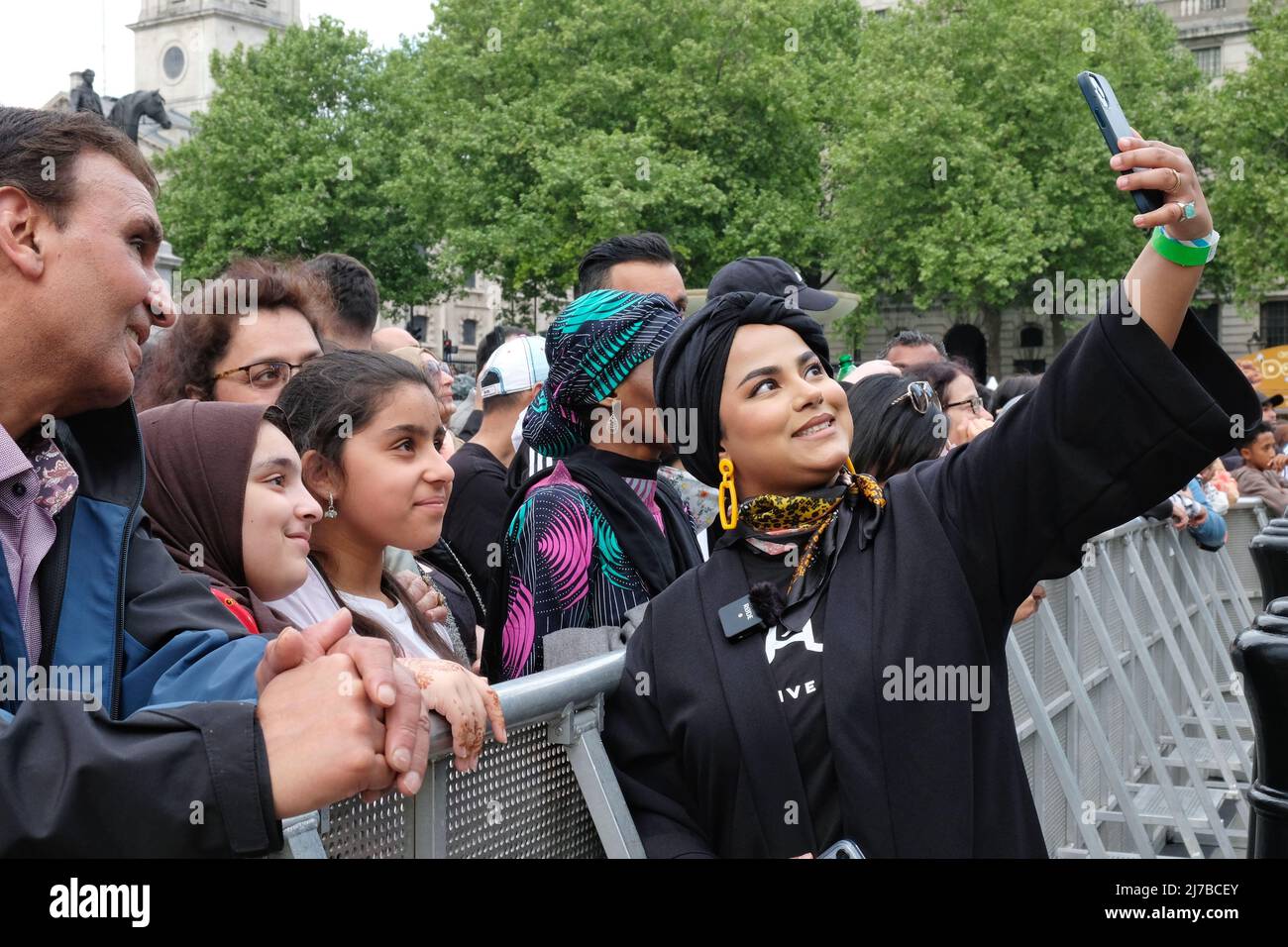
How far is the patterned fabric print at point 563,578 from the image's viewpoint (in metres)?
3.21

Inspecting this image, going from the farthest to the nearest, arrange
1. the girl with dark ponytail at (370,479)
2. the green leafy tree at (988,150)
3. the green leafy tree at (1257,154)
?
the green leafy tree at (988,150) → the green leafy tree at (1257,154) → the girl with dark ponytail at (370,479)

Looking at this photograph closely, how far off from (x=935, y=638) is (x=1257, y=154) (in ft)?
110

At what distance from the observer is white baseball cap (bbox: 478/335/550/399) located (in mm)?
5477

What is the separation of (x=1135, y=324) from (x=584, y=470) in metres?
1.50

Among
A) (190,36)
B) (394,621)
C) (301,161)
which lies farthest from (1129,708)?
(190,36)

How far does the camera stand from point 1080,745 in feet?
19.4

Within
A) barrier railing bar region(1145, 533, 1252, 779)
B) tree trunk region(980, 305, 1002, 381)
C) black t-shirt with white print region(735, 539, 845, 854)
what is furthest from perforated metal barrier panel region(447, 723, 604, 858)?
tree trunk region(980, 305, 1002, 381)

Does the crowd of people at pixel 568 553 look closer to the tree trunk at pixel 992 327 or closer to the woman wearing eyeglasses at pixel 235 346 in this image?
the woman wearing eyeglasses at pixel 235 346

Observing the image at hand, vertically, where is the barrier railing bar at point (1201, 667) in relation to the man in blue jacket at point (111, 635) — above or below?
below

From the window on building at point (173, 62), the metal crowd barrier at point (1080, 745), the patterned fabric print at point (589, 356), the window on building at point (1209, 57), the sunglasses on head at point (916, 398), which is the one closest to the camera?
the metal crowd barrier at point (1080, 745)

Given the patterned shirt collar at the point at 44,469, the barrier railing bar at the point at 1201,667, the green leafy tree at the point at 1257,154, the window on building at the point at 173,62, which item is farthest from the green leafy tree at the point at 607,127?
the window on building at the point at 173,62

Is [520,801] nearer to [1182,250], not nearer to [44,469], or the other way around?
[44,469]

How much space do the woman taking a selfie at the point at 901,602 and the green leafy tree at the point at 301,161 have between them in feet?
124
